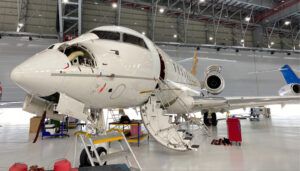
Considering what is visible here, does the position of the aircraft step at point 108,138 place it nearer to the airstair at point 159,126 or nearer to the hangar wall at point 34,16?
the airstair at point 159,126

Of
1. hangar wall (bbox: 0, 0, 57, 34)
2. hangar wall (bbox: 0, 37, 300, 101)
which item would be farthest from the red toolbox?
hangar wall (bbox: 0, 0, 57, 34)

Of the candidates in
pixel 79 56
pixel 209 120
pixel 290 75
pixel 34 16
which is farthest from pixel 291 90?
pixel 34 16

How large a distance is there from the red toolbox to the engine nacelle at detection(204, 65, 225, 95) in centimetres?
630

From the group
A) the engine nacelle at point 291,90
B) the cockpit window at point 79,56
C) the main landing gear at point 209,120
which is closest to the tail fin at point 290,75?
the engine nacelle at point 291,90

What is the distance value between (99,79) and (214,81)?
11698 millimetres

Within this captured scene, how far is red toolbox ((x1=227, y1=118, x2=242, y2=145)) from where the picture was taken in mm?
7861

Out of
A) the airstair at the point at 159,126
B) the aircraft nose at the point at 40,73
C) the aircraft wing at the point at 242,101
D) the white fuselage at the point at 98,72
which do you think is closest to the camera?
the aircraft nose at the point at 40,73

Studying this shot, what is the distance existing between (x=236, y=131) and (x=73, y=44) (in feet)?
22.4

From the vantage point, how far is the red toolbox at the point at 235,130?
786 cm

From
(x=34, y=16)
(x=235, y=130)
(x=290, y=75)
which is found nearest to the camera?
(x=235, y=130)

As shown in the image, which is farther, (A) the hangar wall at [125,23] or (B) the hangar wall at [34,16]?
(A) the hangar wall at [125,23]

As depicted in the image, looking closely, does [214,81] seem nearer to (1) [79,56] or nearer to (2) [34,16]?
(1) [79,56]

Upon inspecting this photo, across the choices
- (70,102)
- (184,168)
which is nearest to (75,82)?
(70,102)

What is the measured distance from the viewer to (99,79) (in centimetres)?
436
